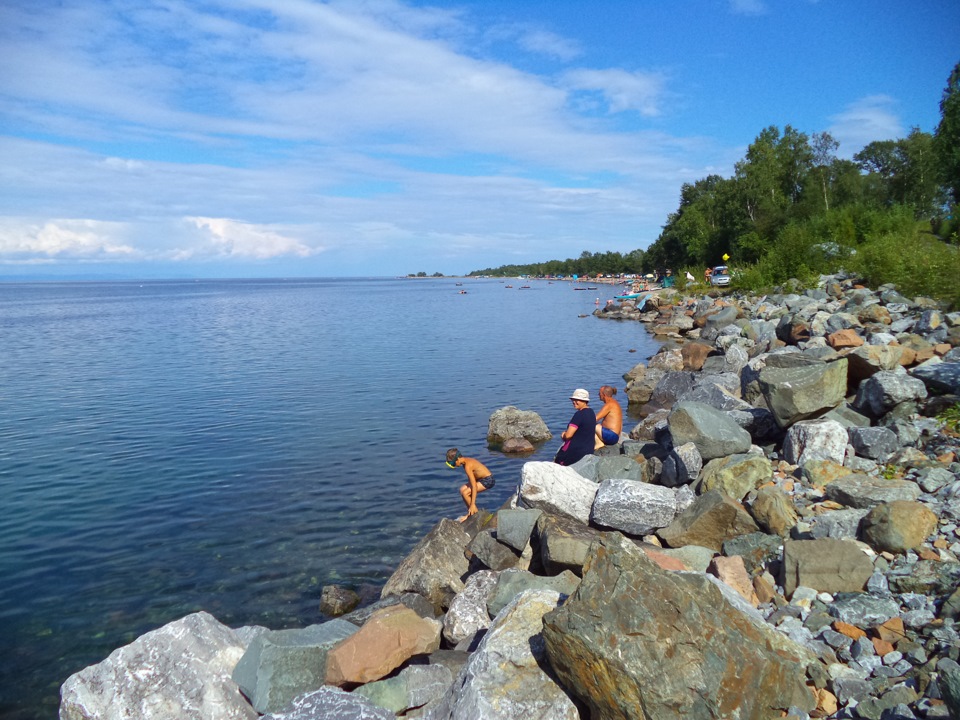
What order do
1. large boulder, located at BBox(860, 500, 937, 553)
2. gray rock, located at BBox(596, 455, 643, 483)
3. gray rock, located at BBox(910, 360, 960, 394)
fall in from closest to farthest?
large boulder, located at BBox(860, 500, 937, 553) → gray rock, located at BBox(910, 360, 960, 394) → gray rock, located at BBox(596, 455, 643, 483)

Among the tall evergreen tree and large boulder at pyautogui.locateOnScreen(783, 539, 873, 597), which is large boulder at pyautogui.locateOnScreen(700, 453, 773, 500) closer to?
large boulder at pyautogui.locateOnScreen(783, 539, 873, 597)

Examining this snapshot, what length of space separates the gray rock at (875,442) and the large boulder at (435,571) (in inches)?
272

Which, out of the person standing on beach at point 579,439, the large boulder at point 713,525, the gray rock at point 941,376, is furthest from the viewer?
the person standing on beach at point 579,439

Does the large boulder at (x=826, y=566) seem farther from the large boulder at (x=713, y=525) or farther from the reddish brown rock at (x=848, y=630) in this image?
the large boulder at (x=713, y=525)

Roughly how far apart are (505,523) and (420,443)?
10293 millimetres

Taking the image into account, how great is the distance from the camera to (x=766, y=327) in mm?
29062

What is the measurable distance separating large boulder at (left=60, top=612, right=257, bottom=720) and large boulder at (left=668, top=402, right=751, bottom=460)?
8209 mm

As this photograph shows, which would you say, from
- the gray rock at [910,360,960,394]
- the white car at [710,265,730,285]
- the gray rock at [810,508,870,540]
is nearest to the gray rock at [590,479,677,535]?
the gray rock at [810,508,870,540]

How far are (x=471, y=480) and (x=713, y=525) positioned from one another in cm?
614

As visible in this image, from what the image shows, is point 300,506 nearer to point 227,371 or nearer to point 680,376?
point 680,376

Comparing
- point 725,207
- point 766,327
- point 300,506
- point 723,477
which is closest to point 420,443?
point 300,506

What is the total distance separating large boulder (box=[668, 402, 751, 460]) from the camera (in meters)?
11.9

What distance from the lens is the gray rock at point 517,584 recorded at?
858cm

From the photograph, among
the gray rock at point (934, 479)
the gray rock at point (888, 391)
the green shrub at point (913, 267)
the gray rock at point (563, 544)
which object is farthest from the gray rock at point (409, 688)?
the green shrub at point (913, 267)
